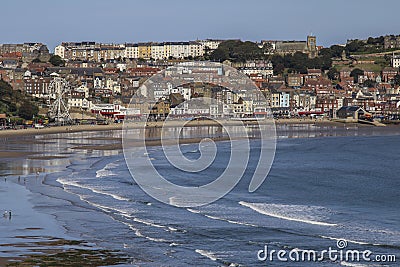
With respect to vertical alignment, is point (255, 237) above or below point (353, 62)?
below

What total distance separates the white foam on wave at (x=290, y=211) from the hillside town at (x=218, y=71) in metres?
33.5

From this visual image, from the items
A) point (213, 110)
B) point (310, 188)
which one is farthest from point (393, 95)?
point (310, 188)

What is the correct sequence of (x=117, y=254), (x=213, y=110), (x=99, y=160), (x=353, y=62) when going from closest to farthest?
(x=117, y=254) → (x=99, y=160) → (x=213, y=110) → (x=353, y=62)

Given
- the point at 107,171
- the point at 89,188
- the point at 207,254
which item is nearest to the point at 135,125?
the point at 107,171

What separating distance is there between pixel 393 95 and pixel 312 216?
61.1m

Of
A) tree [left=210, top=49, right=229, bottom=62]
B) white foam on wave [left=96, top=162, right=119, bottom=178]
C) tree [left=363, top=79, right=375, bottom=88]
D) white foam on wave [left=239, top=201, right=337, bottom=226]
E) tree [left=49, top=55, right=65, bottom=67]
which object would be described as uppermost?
tree [left=210, top=49, right=229, bottom=62]

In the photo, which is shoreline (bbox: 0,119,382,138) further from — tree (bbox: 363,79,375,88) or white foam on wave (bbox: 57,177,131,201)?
tree (bbox: 363,79,375,88)

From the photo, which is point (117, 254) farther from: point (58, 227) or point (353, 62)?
point (353, 62)

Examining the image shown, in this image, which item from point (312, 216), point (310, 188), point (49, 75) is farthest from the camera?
point (49, 75)

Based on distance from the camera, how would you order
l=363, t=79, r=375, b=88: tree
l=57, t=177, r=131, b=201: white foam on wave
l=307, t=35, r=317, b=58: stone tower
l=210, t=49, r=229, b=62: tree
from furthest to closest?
l=307, t=35, r=317, b=58: stone tower
l=210, t=49, r=229, b=62: tree
l=363, t=79, r=375, b=88: tree
l=57, t=177, r=131, b=201: white foam on wave

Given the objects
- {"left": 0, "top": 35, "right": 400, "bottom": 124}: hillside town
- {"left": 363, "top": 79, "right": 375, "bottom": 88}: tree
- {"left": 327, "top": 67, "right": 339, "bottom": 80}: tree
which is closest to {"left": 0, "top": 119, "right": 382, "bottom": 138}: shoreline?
{"left": 0, "top": 35, "right": 400, "bottom": 124}: hillside town

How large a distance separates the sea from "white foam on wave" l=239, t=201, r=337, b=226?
2cm

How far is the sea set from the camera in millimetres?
12852

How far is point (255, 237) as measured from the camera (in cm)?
1392
